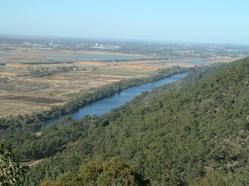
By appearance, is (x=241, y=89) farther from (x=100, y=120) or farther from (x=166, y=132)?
(x=100, y=120)

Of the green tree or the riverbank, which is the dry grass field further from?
the green tree

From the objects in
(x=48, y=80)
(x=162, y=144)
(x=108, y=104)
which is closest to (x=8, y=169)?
(x=162, y=144)

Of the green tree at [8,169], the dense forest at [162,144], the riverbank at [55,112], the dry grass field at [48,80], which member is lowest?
the dry grass field at [48,80]

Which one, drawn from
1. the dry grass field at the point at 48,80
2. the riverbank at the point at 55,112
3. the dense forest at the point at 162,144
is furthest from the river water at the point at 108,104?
the dense forest at the point at 162,144

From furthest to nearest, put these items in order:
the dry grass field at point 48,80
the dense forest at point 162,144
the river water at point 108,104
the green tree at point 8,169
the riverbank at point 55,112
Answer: the dry grass field at point 48,80 < the river water at point 108,104 < the riverbank at point 55,112 < the dense forest at point 162,144 < the green tree at point 8,169

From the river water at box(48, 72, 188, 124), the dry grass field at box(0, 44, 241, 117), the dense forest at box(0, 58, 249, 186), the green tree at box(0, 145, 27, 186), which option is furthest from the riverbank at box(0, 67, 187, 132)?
the green tree at box(0, 145, 27, 186)

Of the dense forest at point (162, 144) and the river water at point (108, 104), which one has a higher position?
the dense forest at point (162, 144)

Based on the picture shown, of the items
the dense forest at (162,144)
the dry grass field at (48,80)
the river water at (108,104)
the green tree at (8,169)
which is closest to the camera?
the green tree at (8,169)

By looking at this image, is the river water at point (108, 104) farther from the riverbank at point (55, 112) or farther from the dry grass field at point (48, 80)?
the dry grass field at point (48, 80)

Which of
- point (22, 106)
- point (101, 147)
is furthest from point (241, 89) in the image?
point (22, 106)
